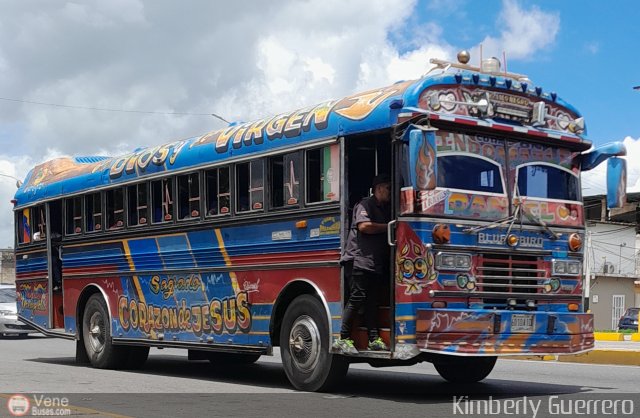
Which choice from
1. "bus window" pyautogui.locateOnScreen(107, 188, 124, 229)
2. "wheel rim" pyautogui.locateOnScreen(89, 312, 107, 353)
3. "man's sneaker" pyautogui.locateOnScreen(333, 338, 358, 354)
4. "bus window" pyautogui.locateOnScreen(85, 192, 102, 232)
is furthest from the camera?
"bus window" pyautogui.locateOnScreen(85, 192, 102, 232)

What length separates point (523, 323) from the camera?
9.95 meters

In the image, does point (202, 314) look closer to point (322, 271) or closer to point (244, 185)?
point (244, 185)

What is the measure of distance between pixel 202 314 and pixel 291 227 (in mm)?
2459

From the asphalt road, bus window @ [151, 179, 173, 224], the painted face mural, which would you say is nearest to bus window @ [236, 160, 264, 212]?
bus window @ [151, 179, 173, 224]

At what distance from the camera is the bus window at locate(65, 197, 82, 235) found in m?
16.0

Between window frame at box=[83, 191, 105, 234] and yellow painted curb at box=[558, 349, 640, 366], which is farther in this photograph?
yellow painted curb at box=[558, 349, 640, 366]

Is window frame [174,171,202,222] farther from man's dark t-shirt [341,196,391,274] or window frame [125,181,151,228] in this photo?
man's dark t-shirt [341,196,391,274]

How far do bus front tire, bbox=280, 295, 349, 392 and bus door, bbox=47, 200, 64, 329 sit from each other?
6654 millimetres

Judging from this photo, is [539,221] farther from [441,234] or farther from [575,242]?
[441,234]

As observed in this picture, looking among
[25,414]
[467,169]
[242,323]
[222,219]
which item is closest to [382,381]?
[242,323]

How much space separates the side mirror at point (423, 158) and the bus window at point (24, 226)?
32.9 feet

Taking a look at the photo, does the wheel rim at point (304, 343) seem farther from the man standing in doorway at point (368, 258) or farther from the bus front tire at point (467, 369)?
the bus front tire at point (467, 369)

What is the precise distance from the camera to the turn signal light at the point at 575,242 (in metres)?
10.7

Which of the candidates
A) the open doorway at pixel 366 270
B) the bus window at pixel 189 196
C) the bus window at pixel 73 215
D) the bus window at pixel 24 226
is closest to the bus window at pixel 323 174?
the open doorway at pixel 366 270
